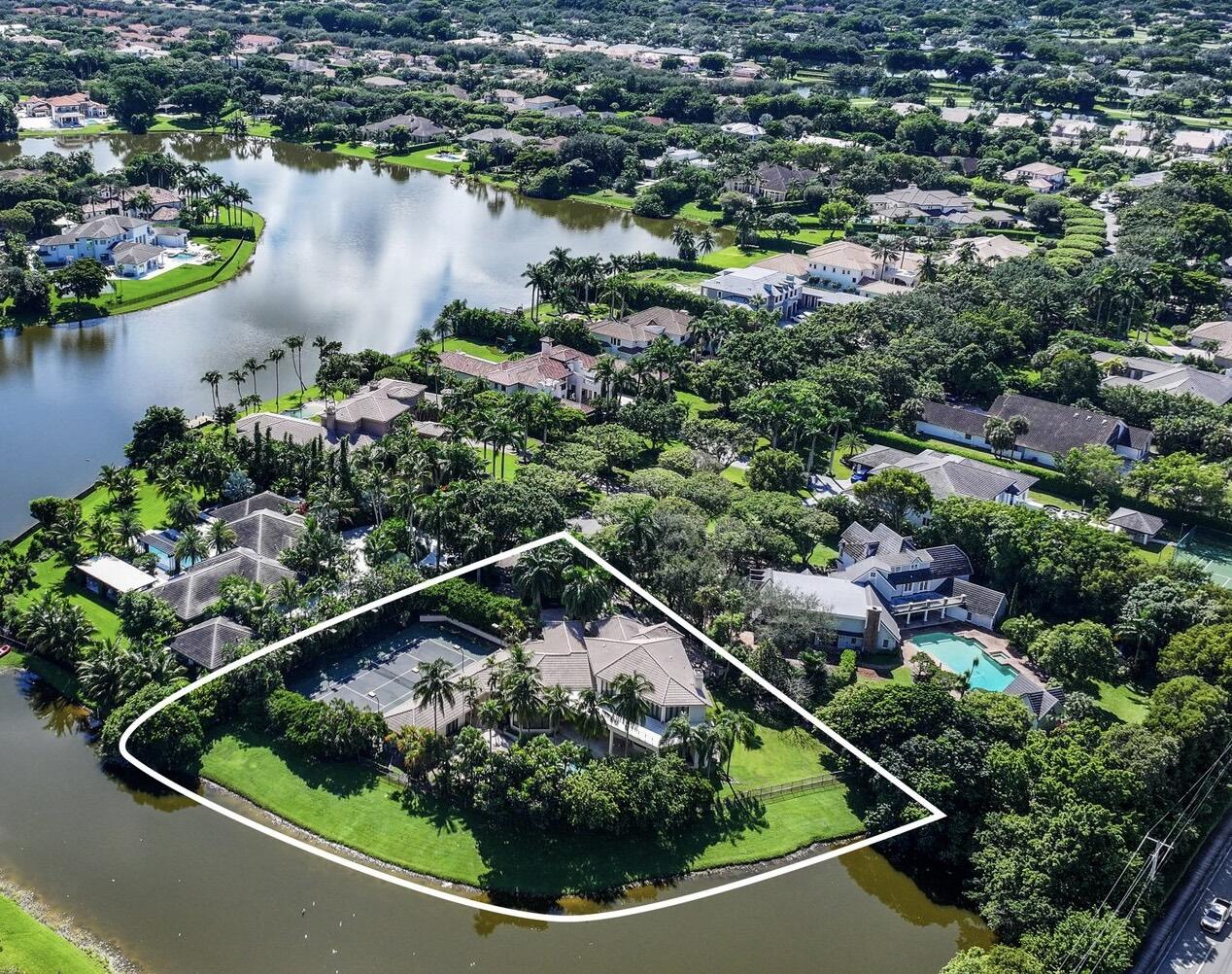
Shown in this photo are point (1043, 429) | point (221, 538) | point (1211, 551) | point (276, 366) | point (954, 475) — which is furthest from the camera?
point (276, 366)

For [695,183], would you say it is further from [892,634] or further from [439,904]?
[439,904]

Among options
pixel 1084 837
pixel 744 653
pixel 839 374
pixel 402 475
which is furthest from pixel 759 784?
pixel 839 374

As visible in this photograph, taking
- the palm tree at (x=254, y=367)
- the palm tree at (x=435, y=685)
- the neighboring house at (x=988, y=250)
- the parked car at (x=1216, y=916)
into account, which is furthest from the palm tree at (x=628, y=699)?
the neighboring house at (x=988, y=250)

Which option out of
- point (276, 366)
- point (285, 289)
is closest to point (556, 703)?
point (276, 366)

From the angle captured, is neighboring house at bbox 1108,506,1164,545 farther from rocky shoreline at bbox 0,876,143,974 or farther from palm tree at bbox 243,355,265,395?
rocky shoreline at bbox 0,876,143,974

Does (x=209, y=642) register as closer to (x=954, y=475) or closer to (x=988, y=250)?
(x=954, y=475)

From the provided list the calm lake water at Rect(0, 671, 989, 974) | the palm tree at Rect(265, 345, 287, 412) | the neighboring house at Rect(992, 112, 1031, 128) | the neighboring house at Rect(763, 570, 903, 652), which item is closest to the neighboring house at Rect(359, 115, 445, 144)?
the palm tree at Rect(265, 345, 287, 412)
